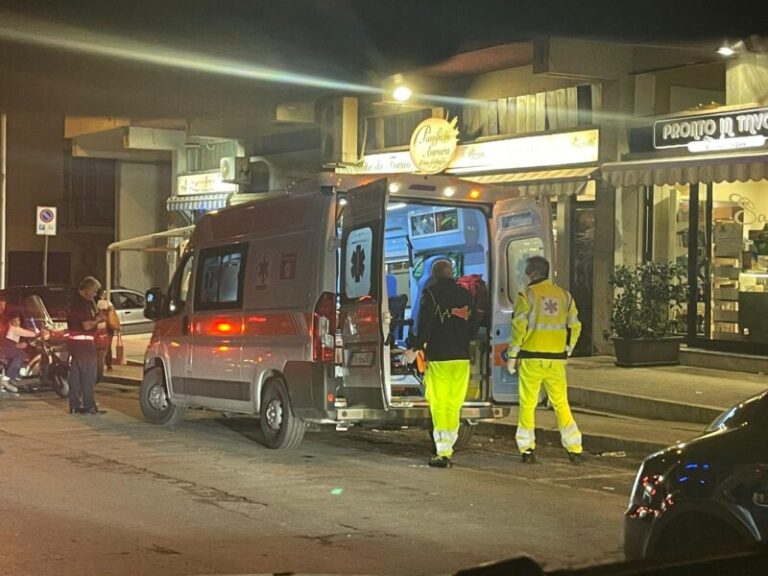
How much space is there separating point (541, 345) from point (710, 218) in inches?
305

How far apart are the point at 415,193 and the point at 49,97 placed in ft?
49.5

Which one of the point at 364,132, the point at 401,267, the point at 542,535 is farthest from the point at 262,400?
the point at 364,132

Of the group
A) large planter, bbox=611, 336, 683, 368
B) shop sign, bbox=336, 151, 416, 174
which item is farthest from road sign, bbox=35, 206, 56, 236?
large planter, bbox=611, 336, 683, 368

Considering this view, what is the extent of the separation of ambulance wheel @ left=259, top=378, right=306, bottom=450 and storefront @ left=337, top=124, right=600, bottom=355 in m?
7.26

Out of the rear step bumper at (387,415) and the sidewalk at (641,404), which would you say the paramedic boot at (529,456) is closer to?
the rear step bumper at (387,415)

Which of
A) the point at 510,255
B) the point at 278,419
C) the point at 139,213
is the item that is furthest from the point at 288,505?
the point at 139,213

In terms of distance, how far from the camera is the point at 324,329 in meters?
10.5

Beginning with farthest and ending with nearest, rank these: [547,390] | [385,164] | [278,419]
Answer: [385,164] < [278,419] < [547,390]

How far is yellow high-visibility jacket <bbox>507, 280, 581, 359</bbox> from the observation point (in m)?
10.4

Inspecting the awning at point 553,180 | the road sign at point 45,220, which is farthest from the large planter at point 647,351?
the road sign at point 45,220

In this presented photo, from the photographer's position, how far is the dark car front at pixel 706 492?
4.65 metres

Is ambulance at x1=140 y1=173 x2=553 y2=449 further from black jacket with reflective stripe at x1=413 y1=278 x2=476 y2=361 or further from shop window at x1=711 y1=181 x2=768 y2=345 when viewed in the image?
shop window at x1=711 y1=181 x2=768 y2=345

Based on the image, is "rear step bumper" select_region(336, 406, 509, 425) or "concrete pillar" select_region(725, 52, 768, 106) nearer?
"rear step bumper" select_region(336, 406, 509, 425)

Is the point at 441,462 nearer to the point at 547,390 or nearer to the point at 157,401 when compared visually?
the point at 547,390
